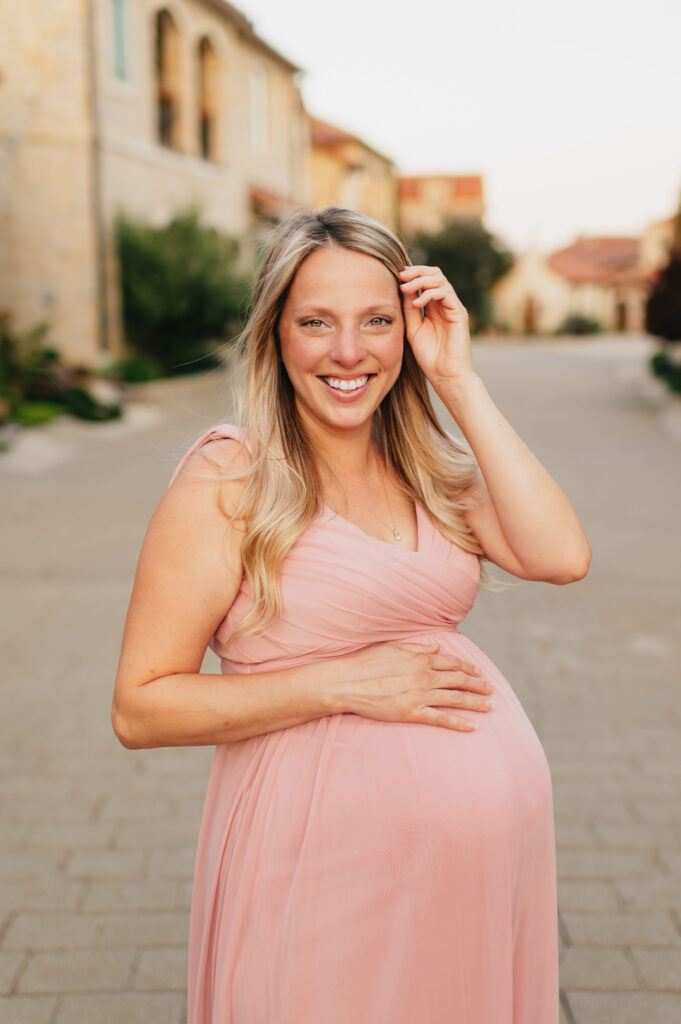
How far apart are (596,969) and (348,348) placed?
80.1 inches

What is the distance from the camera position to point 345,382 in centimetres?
195

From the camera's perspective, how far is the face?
1904 millimetres

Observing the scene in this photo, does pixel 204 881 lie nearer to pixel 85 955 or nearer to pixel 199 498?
pixel 199 498

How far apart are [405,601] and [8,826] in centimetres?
247

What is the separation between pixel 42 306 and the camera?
59.0ft

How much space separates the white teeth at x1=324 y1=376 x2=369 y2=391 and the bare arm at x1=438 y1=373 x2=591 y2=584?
8.7 inches

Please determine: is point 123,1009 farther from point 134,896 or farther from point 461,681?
point 461,681

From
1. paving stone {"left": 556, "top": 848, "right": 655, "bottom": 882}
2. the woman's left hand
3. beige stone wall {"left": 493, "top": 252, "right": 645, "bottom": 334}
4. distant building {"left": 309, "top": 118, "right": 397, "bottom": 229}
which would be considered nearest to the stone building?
paving stone {"left": 556, "top": 848, "right": 655, "bottom": 882}

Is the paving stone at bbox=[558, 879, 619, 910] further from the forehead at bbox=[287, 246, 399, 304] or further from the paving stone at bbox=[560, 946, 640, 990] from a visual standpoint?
the forehead at bbox=[287, 246, 399, 304]

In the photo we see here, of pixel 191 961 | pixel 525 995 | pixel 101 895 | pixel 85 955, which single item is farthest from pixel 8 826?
pixel 525 995

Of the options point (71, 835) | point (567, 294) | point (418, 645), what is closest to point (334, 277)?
point (418, 645)

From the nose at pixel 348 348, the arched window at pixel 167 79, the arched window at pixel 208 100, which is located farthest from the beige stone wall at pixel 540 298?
the nose at pixel 348 348

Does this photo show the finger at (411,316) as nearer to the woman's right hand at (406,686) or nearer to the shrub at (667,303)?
the woman's right hand at (406,686)

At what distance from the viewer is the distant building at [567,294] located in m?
63.2
